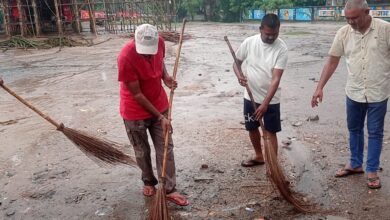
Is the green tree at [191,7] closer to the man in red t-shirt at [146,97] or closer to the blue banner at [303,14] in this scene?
the blue banner at [303,14]

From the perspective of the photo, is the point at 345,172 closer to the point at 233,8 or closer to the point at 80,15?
the point at 80,15

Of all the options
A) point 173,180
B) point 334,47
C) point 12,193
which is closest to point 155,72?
point 173,180

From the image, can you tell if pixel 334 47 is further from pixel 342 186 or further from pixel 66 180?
pixel 66 180

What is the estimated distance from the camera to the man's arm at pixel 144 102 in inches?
126

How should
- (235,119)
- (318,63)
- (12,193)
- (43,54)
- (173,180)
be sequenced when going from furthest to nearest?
(43,54), (318,63), (235,119), (12,193), (173,180)

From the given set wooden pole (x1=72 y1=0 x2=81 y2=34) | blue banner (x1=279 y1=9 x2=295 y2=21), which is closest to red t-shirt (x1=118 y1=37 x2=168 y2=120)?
wooden pole (x1=72 y1=0 x2=81 y2=34)

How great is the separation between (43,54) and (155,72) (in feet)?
46.2

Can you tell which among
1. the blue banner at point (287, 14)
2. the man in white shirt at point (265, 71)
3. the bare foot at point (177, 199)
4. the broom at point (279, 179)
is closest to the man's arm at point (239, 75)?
the man in white shirt at point (265, 71)

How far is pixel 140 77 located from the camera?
10.7 ft

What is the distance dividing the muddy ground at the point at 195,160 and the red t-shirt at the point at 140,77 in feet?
3.04

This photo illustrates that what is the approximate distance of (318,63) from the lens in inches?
458

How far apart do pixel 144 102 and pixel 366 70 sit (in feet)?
6.65

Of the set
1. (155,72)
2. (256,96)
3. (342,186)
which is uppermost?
(155,72)

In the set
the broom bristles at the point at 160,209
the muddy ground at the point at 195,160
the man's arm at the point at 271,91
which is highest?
the man's arm at the point at 271,91
